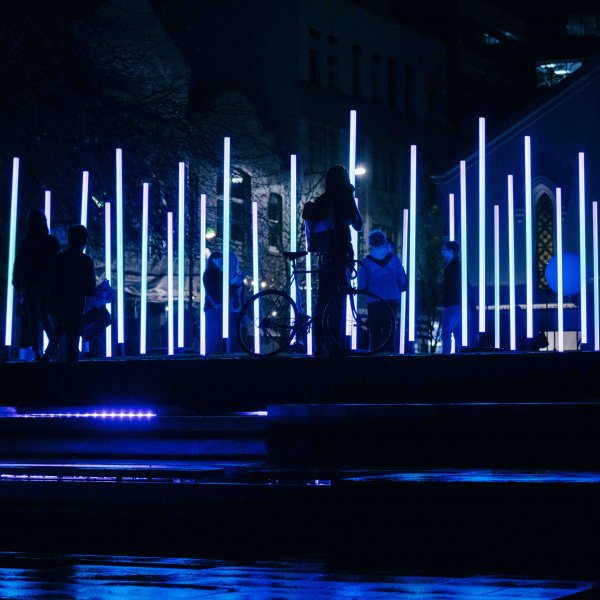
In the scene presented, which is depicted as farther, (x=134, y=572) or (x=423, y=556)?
(x=423, y=556)

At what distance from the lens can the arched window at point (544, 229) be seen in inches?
2234

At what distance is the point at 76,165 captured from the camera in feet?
102

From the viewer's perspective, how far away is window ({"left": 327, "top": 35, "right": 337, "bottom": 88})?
67.1 metres

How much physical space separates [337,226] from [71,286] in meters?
2.89

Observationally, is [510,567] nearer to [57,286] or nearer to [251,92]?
[57,286]

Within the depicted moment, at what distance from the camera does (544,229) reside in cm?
5681

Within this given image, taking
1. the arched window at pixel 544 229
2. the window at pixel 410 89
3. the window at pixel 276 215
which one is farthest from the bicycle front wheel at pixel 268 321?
the window at pixel 410 89

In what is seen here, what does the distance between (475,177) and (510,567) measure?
50714 mm

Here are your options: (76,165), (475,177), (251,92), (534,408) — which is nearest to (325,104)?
(251,92)

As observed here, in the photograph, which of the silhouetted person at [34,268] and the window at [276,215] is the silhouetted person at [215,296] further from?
the window at [276,215]

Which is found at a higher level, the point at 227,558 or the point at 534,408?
the point at 534,408

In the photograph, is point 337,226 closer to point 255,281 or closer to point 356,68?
point 255,281

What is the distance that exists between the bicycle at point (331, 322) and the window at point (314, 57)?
46.0 metres

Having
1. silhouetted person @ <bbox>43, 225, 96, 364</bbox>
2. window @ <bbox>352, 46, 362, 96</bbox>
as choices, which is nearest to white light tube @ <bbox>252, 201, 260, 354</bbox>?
silhouetted person @ <bbox>43, 225, 96, 364</bbox>
